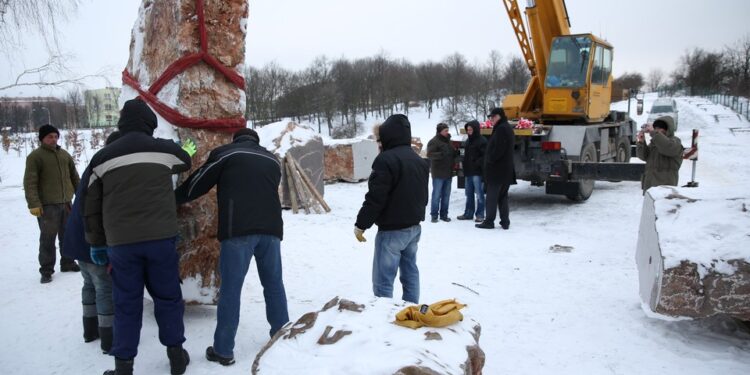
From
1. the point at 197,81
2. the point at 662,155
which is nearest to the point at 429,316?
the point at 197,81

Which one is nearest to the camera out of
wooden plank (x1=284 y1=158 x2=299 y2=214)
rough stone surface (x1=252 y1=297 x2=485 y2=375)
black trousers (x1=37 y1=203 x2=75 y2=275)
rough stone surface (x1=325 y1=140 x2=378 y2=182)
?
rough stone surface (x1=252 y1=297 x2=485 y2=375)

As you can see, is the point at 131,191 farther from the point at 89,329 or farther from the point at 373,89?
the point at 373,89

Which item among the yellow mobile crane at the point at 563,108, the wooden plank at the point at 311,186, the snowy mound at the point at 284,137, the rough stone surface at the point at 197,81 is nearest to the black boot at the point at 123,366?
the rough stone surface at the point at 197,81

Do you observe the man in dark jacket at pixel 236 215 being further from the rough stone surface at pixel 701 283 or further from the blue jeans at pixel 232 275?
the rough stone surface at pixel 701 283

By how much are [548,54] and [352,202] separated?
4999 millimetres

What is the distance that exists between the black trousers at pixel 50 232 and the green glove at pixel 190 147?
2613mm

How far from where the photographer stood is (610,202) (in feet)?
31.4

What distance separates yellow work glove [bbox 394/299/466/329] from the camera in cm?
251

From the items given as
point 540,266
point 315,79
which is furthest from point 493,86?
point 540,266

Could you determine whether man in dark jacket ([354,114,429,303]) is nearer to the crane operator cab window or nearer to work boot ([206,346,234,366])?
work boot ([206,346,234,366])

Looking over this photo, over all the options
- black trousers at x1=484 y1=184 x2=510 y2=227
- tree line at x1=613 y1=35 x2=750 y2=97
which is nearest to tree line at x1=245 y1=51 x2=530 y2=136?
tree line at x1=613 y1=35 x2=750 y2=97

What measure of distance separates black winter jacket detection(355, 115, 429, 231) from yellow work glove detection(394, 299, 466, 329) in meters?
1.42

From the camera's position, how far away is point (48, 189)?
18.5ft

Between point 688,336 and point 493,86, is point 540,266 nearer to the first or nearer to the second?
point 688,336
